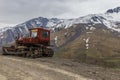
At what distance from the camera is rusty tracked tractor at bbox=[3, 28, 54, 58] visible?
4069 centimetres

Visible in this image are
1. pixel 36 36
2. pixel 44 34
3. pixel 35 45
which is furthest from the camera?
pixel 44 34

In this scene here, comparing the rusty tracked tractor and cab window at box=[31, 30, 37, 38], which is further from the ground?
cab window at box=[31, 30, 37, 38]

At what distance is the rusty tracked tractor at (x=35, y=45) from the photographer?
4069 cm

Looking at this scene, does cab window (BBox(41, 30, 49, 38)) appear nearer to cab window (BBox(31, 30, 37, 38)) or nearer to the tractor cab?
the tractor cab

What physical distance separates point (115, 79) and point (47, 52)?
877 inches

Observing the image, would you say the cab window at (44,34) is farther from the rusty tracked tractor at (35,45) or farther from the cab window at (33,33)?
the cab window at (33,33)

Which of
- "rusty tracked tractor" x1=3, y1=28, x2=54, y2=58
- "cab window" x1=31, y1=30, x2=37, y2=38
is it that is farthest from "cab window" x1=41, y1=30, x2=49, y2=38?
"cab window" x1=31, y1=30, x2=37, y2=38

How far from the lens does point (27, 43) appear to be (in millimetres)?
41969

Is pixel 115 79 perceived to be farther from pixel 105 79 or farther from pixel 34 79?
pixel 34 79

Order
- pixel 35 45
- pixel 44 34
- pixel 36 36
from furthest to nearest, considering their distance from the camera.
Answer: pixel 44 34, pixel 35 45, pixel 36 36

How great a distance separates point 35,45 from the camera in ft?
138

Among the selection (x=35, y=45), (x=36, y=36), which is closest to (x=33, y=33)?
(x=36, y=36)

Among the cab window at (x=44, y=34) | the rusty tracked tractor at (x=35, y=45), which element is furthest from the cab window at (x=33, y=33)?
the cab window at (x=44, y=34)

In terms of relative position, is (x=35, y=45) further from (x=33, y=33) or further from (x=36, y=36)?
(x=33, y=33)
